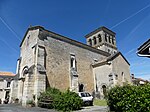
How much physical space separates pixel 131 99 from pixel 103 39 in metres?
27.5

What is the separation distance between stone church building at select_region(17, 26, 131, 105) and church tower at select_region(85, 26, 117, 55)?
6.56 metres

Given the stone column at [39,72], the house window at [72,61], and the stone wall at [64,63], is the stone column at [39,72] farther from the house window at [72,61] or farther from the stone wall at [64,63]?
the house window at [72,61]

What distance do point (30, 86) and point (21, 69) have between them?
635 cm

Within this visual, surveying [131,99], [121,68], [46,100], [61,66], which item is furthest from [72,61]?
[131,99]

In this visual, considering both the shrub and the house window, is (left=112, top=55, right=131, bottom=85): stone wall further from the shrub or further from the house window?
the shrub

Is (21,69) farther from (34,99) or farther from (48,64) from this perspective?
(34,99)

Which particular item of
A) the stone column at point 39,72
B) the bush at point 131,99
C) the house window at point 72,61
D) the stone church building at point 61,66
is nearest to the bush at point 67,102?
the bush at point 131,99

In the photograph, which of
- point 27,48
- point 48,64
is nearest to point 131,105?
point 48,64

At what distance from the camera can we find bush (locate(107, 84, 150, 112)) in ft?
21.8

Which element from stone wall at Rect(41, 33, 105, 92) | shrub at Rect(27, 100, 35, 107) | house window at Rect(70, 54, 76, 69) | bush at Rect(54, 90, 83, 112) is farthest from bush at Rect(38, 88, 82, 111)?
house window at Rect(70, 54, 76, 69)

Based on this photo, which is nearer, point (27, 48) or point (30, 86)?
point (30, 86)

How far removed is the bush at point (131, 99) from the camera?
Result: 21.8 feet

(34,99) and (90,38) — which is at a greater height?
(90,38)

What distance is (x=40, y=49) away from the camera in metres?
17.5
